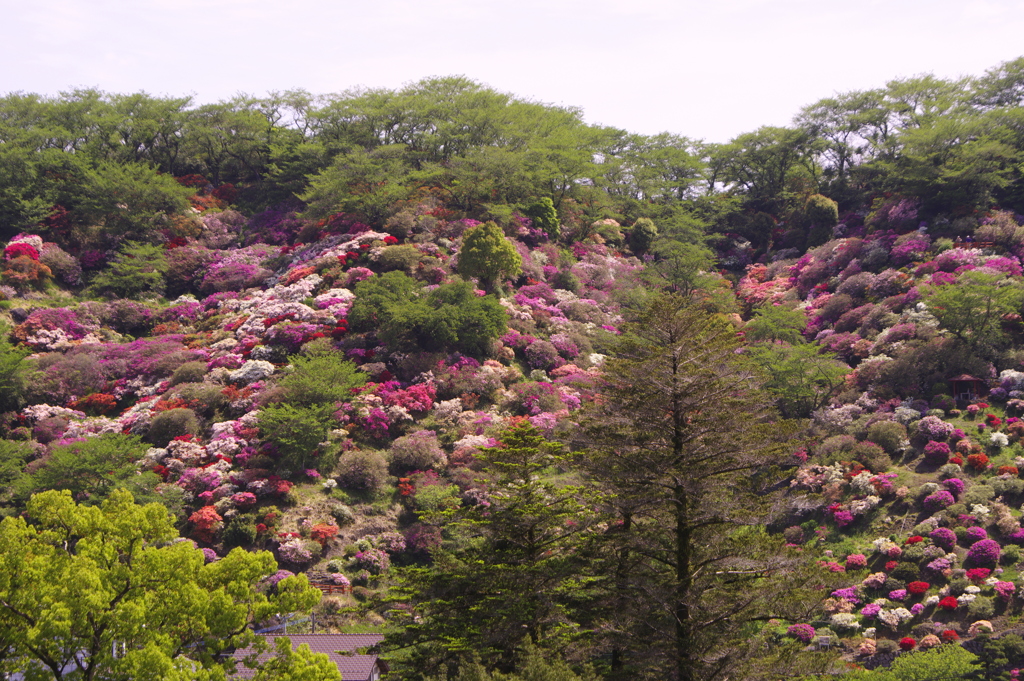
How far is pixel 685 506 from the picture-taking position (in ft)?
63.5

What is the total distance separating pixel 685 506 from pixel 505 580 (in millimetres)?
4920

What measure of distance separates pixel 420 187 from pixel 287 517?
34.6 metres

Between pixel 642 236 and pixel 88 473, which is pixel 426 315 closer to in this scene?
pixel 88 473

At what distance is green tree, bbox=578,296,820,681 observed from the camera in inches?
723

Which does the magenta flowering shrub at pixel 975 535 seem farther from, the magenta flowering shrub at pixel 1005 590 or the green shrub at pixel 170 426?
the green shrub at pixel 170 426

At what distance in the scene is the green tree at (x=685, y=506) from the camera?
18.4 metres

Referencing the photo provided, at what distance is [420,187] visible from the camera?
207 ft

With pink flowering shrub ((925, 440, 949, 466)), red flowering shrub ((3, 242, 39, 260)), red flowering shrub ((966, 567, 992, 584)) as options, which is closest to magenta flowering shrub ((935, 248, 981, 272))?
pink flowering shrub ((925, 440, 949, 466))

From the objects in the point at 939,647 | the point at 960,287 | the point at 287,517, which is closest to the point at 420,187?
the point at 287,517

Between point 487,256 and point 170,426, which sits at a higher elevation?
point 487,256

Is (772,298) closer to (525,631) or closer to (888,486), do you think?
(888,486)

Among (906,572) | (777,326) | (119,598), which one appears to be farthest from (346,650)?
(777,326)

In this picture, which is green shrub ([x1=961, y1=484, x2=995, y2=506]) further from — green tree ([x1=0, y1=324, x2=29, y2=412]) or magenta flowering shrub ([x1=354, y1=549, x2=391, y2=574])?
green tree ([x1=0, y1=324, x2=29, y2=412])

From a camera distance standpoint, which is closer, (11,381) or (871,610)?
(871,610)
